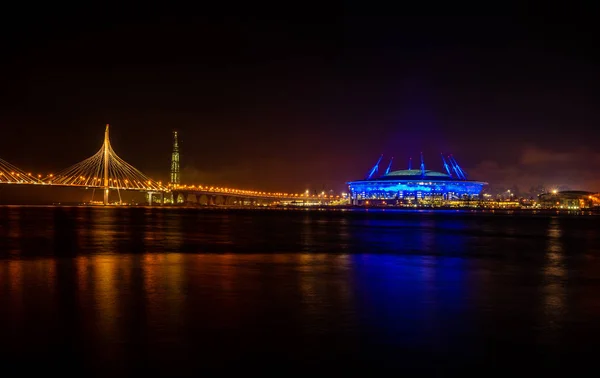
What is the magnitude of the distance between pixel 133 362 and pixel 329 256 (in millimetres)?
11415

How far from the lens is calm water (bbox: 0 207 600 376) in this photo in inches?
241

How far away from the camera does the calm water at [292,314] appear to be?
241 inches

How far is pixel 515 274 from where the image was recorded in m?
13.5

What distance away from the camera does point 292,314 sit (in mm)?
8344

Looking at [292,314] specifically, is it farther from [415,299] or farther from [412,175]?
[412,175]

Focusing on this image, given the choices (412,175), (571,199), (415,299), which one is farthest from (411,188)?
(415,299)

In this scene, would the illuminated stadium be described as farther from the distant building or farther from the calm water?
the calm water

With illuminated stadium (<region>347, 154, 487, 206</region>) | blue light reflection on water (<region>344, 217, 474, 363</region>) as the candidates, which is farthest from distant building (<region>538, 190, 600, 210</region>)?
blue light reflection on water (<region>344, 217, 474, 363</region>)

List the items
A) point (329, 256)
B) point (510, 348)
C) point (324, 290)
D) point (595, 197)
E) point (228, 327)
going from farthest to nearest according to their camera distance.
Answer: point (595, 197) → point (329, 256) → point (324, 290) → point (228, 327) → point (510, 348)

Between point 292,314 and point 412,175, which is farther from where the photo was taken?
point 412,175

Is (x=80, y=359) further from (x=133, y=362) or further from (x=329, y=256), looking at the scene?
(x=329, y=256)

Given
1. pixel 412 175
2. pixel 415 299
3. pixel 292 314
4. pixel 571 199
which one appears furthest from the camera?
pixel 412 175

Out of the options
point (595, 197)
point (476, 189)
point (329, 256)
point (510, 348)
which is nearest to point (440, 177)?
point (476, 189)

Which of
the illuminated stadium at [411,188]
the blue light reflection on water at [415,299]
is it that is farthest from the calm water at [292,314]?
the illuminated stadium at [411,188]
